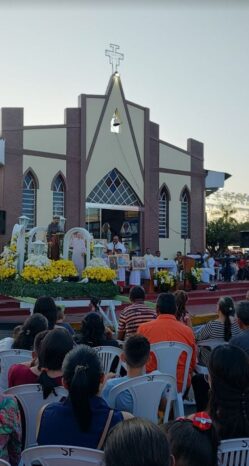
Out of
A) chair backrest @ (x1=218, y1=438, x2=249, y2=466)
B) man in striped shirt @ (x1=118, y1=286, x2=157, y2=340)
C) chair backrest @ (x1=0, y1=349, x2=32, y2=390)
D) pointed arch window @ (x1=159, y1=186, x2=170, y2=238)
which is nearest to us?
chair backrest @ (x1=218, y1=438, x2=249, y2=466)

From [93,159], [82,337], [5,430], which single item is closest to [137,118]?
[93,159]

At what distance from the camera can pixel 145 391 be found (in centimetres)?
378

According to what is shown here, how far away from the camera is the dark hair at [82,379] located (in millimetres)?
2752

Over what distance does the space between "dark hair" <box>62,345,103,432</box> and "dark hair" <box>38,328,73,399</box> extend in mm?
477

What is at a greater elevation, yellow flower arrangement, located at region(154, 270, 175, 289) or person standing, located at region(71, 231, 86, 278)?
person standing, located at region(71, 231, 86, 278)

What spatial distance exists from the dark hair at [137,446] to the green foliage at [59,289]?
9374mm

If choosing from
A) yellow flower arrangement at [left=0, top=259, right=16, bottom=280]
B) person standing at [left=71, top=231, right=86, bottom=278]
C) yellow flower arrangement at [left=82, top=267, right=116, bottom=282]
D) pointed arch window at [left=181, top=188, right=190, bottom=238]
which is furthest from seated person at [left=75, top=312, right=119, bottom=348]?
pointed arch window at [left=181, top=188, right=190, bottom=238]

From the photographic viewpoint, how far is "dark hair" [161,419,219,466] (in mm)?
2031

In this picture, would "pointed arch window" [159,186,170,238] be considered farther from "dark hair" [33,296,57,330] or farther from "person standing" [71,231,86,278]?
"dark hair" [33,296,57,330]

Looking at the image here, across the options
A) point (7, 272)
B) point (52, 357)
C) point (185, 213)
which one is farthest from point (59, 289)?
point (185, 213)

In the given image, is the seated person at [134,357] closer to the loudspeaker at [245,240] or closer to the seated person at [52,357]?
the seated person at [52,357]

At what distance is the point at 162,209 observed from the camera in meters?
23.8

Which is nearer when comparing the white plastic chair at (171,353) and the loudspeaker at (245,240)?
the white plastic chair at (171,353)

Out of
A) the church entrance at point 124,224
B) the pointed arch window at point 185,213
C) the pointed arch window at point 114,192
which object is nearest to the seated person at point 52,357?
the pointed arch window at point 114,192
